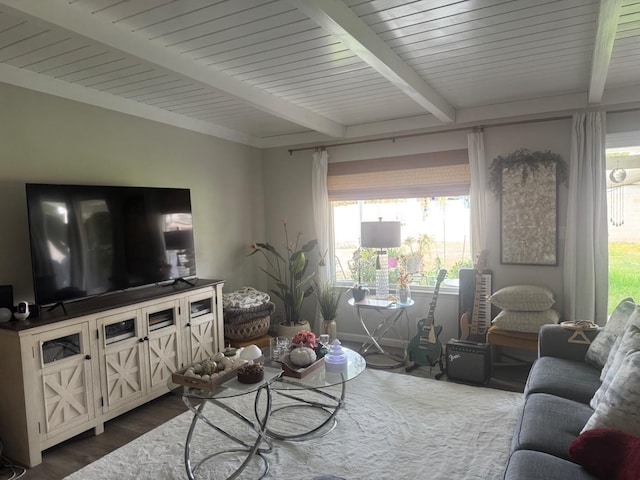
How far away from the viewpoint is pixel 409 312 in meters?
4.59

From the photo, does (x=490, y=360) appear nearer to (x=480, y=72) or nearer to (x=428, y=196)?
(x=428, y=196)

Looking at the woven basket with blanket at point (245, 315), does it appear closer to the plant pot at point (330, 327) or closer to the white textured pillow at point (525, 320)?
the plant pot at point (330, 327)

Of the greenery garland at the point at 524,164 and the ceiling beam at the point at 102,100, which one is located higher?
the ceiling beam at the point at 102,100

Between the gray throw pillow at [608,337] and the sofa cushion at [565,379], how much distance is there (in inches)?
2.4

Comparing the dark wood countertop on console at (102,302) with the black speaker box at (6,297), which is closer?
the dark wood countertop on console at (102,302)

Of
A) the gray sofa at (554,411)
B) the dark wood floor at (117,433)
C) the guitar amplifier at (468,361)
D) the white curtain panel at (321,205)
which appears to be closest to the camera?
the gray sofa at (554,411)

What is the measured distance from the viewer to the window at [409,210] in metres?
4.37

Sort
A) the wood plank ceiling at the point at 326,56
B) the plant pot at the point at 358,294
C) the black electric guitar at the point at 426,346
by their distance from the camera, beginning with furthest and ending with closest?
the plant pot at the point at 358,294
the black electric guitar at the point at 426,346
the wood plank ceiling at the point at 326,56

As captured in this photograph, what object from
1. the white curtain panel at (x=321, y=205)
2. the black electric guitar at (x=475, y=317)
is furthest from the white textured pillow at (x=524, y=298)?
the white curtain panel at (x=321, y=205)

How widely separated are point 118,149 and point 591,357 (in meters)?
3.83

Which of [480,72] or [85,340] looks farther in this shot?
[480,72]

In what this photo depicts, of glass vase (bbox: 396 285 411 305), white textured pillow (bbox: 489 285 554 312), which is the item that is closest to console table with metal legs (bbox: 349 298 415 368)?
glass vase (bbox: 396 285 411 305)

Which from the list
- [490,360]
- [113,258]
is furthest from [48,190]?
[490,360]

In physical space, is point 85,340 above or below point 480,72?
below
